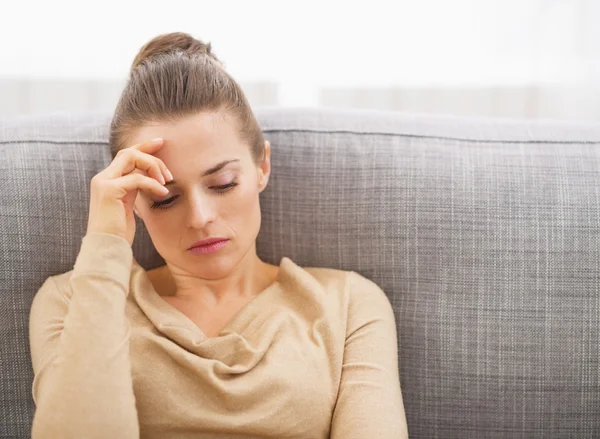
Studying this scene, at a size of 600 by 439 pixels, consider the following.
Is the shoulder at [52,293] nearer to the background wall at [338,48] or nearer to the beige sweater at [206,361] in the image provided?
the beige sweater at [206,361]

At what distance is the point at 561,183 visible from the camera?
54.1 inches

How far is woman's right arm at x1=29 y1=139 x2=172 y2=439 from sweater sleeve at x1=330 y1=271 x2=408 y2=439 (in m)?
0.36

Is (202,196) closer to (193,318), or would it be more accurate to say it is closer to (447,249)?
(193,318)

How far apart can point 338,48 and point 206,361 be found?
1.06 meters

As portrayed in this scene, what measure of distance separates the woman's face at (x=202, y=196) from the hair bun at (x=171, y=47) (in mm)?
164

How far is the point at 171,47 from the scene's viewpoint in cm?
132

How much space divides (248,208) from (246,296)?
0.20m

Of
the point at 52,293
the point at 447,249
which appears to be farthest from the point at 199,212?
the point at 447,249

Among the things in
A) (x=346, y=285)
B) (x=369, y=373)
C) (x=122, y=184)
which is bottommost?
(x=369, y=373)

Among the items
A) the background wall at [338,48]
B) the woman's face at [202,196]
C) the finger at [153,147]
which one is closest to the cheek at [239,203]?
the woman's face at [202,196]

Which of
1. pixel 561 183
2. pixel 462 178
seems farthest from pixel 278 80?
pixel 561 183

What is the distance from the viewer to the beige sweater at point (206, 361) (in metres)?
1.06

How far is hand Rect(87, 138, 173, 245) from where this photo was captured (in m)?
1.15

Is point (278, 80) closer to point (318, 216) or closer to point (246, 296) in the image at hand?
point (318, 216)
